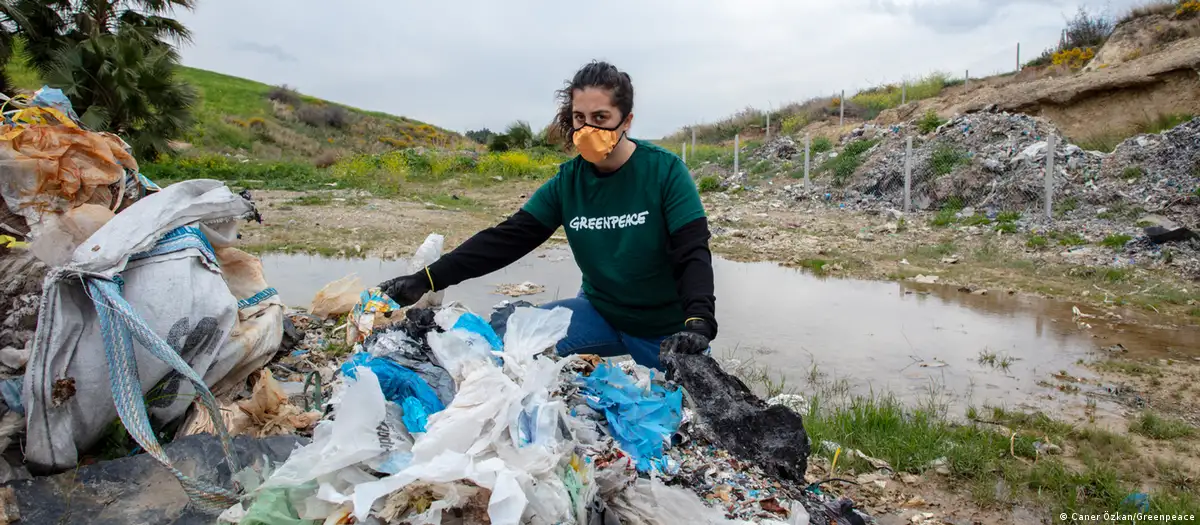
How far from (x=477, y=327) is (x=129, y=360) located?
2.85 feet

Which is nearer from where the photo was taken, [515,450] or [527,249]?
[515,450]

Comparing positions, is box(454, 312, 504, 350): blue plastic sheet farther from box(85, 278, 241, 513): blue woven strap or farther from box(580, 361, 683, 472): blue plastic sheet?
box(85, 278, 241, 513): blue woven strap

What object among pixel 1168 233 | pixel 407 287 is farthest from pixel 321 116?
pixel 407 287

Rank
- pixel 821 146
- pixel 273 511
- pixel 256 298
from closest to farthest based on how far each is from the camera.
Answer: pixel 273 511, pixel 256 298, pixel 821 146

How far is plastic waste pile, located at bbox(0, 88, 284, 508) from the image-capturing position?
5.89ft

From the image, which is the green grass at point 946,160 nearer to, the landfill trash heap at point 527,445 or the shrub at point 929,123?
the shrub at point 929,123

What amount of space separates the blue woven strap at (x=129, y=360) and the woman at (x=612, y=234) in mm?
687

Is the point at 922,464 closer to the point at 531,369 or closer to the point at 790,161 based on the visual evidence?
the point at 531,369

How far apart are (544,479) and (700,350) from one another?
2.11 feet

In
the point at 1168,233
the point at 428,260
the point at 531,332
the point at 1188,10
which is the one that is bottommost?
the point at 1168,233

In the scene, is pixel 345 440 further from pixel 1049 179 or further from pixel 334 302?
pixel 1049 179

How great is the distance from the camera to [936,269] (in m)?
6.80

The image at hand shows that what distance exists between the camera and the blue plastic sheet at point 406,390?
1.55 m

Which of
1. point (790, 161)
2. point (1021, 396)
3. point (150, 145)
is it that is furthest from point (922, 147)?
point (150, 145)
